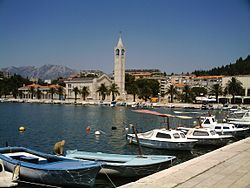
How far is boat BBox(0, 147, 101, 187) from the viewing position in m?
16.1

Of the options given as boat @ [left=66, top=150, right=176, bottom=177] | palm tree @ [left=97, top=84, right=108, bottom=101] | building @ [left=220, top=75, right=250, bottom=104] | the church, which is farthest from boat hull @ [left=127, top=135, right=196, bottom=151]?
the church

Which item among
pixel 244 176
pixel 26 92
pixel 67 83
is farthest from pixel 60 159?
pixel 26 92

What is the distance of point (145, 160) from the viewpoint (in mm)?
18906

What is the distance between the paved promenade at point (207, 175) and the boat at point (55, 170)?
12.7 ft

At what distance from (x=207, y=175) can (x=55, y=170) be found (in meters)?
7.02

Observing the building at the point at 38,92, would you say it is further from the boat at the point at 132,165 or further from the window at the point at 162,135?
the boat at the point at 132,165

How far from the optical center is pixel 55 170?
1627cm

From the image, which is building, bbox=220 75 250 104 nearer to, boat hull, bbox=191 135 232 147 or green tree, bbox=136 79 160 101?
green tree, bbox=136 79 160 101

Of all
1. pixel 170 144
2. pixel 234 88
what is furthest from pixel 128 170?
pixel 234 88

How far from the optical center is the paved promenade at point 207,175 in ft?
40.0

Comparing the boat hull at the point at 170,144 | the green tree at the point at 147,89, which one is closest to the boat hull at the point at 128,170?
the boat hull at the point at 170,144

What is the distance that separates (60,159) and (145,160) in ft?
15.0

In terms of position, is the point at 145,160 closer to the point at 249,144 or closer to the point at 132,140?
the point at 249,144

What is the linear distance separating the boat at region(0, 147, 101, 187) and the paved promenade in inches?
152
